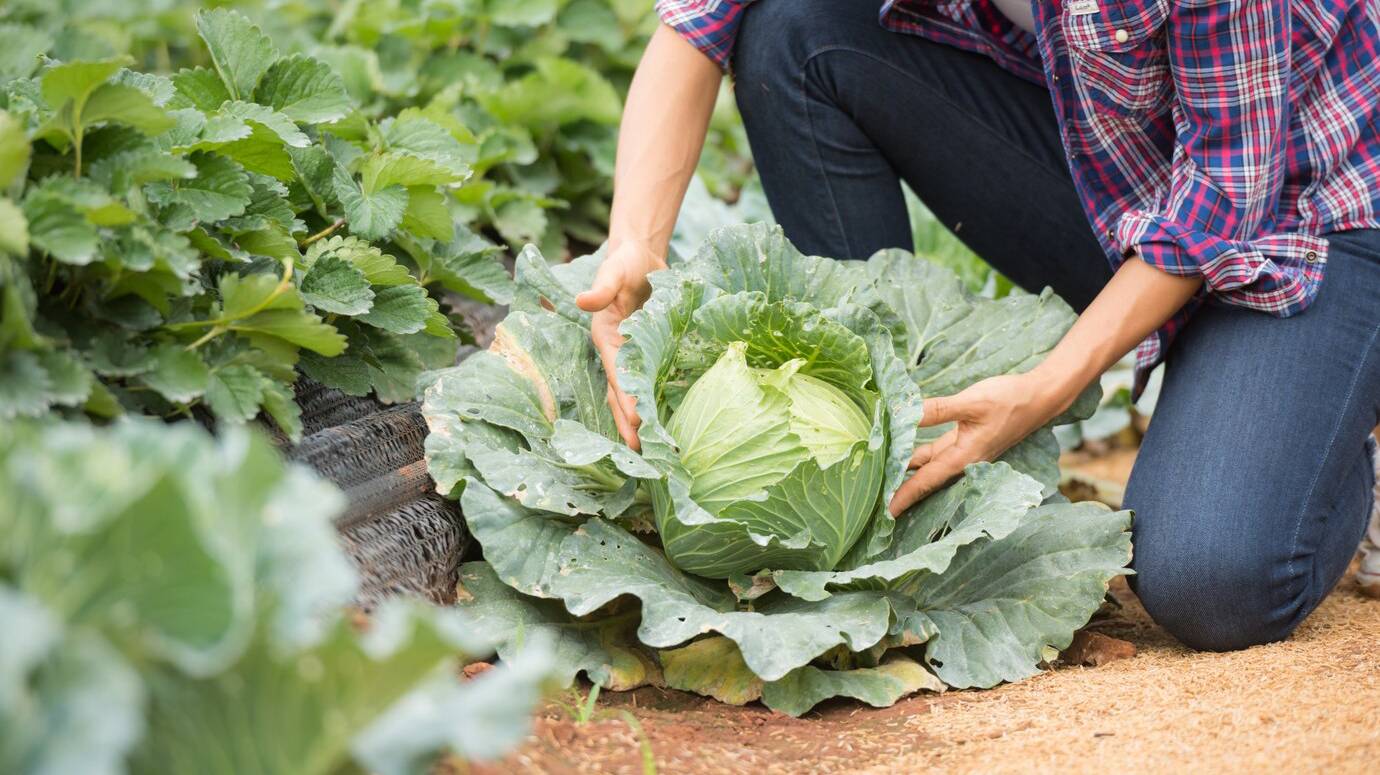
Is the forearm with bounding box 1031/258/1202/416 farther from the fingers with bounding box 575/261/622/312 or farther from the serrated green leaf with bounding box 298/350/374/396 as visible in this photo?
the serrated green leaf with bounding box 298/350/374/396

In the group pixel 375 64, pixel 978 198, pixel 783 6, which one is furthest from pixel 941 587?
pixel 375 64

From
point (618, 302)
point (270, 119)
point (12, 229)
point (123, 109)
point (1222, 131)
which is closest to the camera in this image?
point (12, 229)

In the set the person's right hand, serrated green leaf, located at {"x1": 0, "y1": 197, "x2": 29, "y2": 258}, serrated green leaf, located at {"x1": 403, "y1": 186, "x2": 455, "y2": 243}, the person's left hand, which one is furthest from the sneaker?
serrated green leaf, located at {"x1": 0, "y1": 197, "x2": 29, "y2": 258}

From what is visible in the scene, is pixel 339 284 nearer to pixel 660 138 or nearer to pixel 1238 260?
pixel 660 138

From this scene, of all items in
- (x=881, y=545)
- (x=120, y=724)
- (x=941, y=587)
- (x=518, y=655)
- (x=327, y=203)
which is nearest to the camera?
(x=120, y=724)

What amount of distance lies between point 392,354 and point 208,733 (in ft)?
3.91

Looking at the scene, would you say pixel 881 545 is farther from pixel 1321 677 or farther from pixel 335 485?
pixel 335 485

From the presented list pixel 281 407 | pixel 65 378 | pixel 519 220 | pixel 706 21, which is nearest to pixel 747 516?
pixel 281 407

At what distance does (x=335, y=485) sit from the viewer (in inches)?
68.2

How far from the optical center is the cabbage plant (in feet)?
5.56

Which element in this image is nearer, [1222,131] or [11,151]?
[11,151]

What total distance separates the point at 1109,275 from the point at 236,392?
179 centimetres

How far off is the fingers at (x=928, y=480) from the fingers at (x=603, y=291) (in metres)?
0.59

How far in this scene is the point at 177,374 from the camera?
1493mm
